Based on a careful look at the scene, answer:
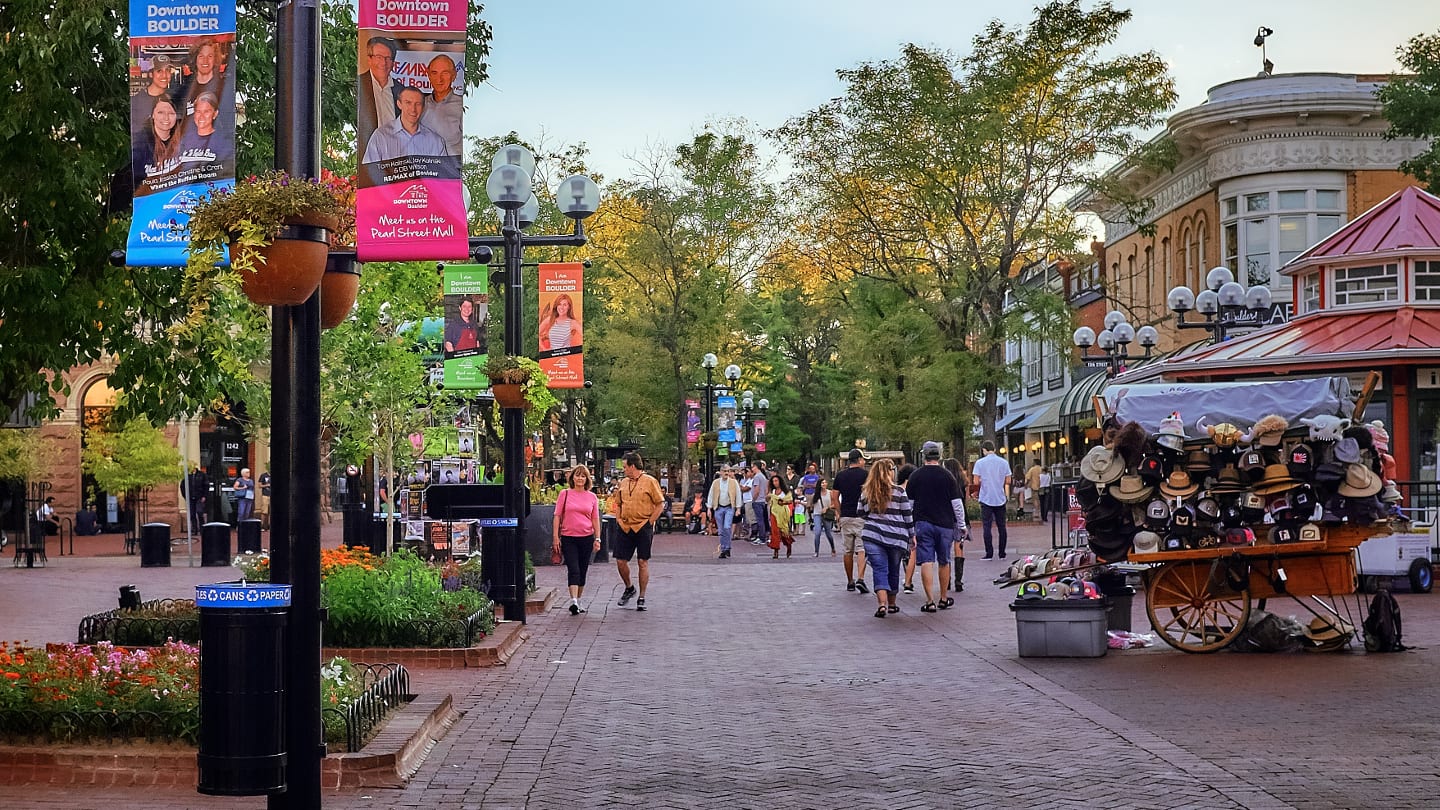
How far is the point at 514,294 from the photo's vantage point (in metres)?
18.0

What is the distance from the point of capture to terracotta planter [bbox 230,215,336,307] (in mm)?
6570

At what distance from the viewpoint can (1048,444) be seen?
65.2m

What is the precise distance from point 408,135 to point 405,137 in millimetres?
19

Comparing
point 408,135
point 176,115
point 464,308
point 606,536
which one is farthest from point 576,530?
point 606,536

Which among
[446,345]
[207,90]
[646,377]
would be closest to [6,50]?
[207,90]

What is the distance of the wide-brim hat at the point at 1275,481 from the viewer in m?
13.9

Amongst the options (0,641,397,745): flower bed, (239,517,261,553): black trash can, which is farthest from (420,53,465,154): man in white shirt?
(239,517,261,553): black trash can

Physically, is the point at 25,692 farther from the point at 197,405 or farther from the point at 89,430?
the point at 89,430

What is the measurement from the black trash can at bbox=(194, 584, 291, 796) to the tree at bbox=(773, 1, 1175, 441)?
121ft

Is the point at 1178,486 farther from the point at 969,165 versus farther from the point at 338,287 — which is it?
the point at 969,165

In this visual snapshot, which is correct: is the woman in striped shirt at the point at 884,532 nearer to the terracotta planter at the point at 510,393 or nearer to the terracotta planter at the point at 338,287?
the terracotta planter at the point at 510,393

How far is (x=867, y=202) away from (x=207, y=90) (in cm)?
3774

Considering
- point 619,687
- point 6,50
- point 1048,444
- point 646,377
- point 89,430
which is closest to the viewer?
point 6,50

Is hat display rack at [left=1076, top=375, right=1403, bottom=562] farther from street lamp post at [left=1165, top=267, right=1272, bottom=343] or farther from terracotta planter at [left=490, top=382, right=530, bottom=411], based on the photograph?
street lamp post at [left=1165, top=267, right=1272, bottom=343]
